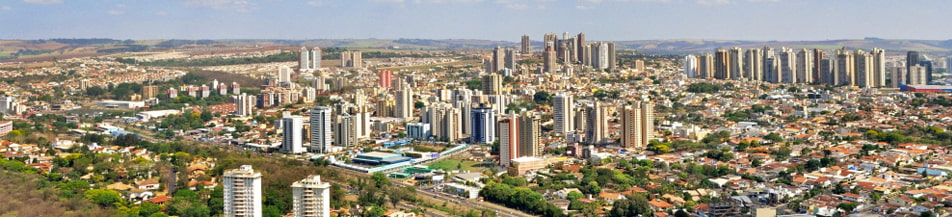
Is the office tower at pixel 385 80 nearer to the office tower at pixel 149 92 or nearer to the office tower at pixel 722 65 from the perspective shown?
the office tower at pixel 149 92

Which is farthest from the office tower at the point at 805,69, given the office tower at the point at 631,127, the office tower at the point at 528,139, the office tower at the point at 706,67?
the office tower at the point at 528,139

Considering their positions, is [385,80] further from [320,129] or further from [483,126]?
[320,129]

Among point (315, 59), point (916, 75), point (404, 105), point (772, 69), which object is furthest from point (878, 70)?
point (315, 59)

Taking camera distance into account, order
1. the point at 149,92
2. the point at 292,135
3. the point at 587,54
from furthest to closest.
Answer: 1. the point at 587,54
2. the point at 149,92
3. the point at 292,135

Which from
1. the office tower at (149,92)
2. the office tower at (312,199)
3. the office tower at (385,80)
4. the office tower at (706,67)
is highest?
the office tower at (706,67)

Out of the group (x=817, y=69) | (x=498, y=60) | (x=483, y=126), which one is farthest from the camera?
(x=498, y=60)

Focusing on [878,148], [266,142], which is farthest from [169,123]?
[878,148]
